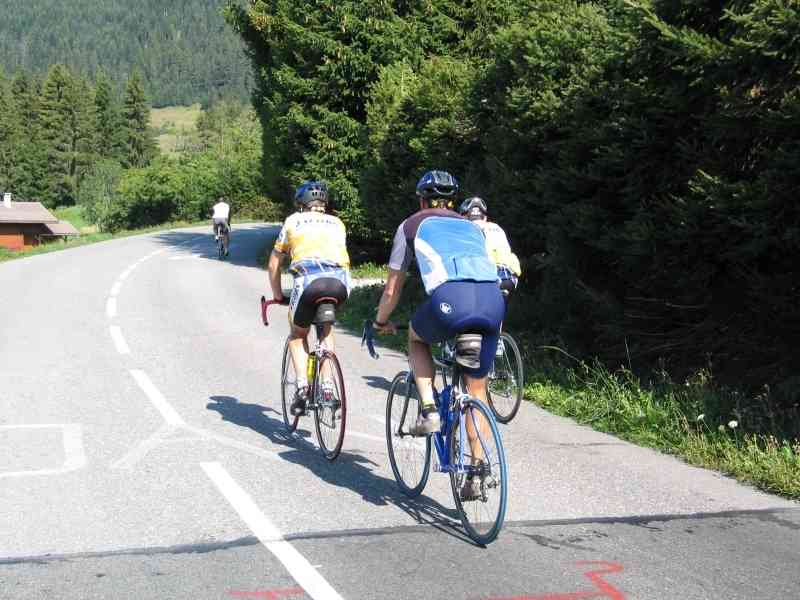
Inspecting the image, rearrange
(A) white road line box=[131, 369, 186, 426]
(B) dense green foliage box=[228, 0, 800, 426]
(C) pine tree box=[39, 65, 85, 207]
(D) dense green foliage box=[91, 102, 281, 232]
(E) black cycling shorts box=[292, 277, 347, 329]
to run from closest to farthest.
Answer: (E) black cycling shorts box=[292, 277, 347, 329], (B) dense green foliage box=[228, 0, 800, 426], (A) white road line box=[131, 369, 186, 426], (D) dense green foliage box=[91, 102, 281, 232], (C) pine tree box=[39, 65, 85, 207]

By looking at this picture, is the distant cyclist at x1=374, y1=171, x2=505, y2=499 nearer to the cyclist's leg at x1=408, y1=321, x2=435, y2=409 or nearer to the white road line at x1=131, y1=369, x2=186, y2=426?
the cyclist's leg at x1=408, y1=321, x2=435, y2=409

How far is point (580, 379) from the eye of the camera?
941 centimetres

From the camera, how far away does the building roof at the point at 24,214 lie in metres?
78.3

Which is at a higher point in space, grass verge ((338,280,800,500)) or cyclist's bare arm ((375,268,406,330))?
cyclist's bare arm ((375,268,406,330))

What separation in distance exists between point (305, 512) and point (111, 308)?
12263 millimetres

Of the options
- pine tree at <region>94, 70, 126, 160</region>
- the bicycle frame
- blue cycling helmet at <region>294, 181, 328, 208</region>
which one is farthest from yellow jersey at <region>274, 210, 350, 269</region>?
pine tree at <region>94, 70, 126, 160</region>

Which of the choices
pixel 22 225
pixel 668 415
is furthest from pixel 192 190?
pixel 668 415

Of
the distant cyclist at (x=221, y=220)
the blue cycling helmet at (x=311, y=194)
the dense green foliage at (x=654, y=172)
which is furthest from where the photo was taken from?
the distant cyclist at (x=221, y=220)

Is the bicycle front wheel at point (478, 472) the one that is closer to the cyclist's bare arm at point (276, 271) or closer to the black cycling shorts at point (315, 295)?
the black cycling shorts at point (315, 295)

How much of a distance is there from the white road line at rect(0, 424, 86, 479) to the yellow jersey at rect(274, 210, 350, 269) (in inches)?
85.9

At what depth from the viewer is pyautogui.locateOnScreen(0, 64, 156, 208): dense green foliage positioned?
114 meters

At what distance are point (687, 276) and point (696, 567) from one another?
408cm

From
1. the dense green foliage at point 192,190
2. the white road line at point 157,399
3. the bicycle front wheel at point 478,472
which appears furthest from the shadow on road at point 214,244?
the bicycle front wheel at point 478,472

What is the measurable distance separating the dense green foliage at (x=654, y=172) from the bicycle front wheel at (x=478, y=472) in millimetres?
3231
